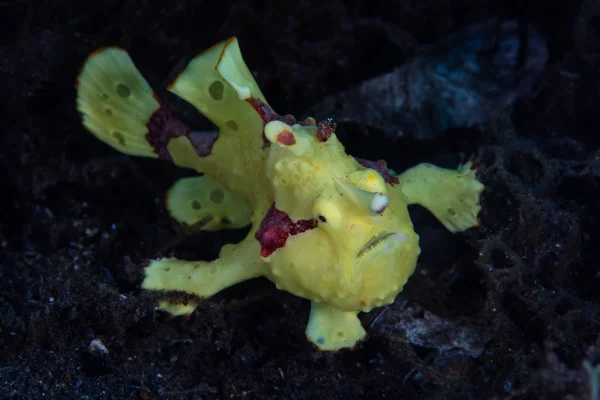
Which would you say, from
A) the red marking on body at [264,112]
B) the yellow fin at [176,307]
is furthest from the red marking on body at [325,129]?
the yellow fin at [176,307]

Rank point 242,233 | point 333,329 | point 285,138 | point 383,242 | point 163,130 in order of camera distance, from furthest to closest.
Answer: point 242,233 < point 163,130 < point 333,329 < point 285,138 < point 383,242

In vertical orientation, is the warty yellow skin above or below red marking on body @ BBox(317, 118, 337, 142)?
below

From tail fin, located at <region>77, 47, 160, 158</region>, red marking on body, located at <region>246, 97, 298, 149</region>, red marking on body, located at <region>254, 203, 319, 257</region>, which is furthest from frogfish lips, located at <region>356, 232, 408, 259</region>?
tail fin, located at <region>77, 47, 160, 158</region>

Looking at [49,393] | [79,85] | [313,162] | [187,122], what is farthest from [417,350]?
[79,85]

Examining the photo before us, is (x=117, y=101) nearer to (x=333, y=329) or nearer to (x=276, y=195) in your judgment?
(x=276, y=195)

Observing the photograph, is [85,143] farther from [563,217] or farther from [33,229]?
[563,217]

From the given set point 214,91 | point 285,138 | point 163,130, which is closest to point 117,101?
point 163,130

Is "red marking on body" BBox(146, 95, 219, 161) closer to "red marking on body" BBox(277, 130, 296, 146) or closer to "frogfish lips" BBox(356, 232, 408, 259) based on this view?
"red marking on body" BBox(277, 130, 296, 146)
